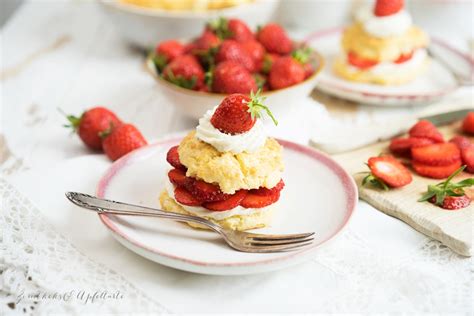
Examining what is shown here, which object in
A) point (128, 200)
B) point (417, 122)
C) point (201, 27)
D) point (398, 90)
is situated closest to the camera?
point (128, 200)

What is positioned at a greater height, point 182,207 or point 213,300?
point 182,207

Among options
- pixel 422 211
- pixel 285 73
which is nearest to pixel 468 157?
pixel 422 211

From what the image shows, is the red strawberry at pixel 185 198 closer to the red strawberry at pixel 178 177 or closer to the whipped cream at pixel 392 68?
the red strawberry at pixel 178 177

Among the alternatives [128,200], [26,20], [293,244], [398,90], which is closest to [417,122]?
[398,90]

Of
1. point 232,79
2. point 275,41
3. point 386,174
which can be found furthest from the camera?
point 275,41

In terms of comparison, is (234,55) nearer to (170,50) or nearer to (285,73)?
(285,73)

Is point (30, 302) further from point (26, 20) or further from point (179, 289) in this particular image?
point (26, 20)
